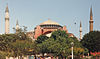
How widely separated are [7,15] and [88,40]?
2212 centimetres

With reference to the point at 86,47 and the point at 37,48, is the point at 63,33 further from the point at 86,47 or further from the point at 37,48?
the point at 37,48

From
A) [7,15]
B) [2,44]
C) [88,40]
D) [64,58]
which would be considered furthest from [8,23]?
[88,40]

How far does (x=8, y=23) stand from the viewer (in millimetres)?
A: 45750

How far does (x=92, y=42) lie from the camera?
46969mm

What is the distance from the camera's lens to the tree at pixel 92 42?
46.8 m

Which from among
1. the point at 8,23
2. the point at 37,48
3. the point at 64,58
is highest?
the point at 8,23

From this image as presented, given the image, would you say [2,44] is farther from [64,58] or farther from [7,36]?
[64,58]

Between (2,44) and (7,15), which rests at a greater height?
(7,15)

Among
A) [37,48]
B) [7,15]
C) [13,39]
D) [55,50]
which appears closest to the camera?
[55,50]

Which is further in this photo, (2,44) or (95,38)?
(95,38)

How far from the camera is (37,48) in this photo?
35.4 m

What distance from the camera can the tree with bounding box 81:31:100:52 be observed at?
153 feet

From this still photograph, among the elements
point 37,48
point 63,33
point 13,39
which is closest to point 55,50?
point 37,48

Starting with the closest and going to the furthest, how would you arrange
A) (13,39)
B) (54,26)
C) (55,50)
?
(55,50) → (13,39) → (54,26)
